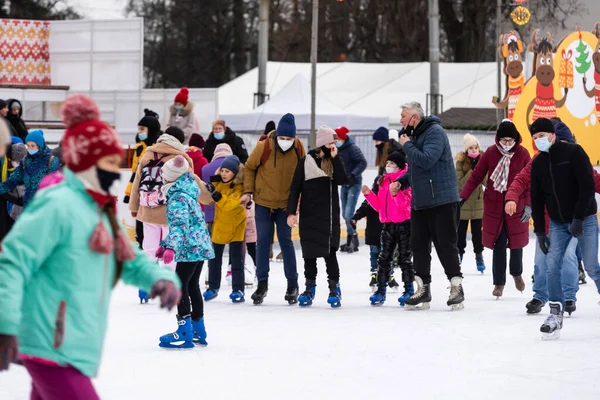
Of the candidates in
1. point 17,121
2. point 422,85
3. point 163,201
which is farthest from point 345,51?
point 163,201

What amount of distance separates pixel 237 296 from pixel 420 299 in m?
1.55

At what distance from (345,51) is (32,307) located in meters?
→ 43.8

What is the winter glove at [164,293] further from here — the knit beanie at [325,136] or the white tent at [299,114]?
the white tent at [299,114]

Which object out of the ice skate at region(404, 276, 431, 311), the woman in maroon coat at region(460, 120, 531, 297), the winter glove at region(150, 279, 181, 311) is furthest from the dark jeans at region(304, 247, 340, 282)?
the winter glove at region(150, 279, 181, 311)

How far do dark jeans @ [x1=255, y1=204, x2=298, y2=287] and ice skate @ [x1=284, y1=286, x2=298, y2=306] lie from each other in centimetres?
3

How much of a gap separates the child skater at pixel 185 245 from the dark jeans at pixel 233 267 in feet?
8.67

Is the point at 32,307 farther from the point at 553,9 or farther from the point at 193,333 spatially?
the point at 553,9

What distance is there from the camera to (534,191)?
8070 millimetres

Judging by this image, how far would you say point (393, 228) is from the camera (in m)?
10.0

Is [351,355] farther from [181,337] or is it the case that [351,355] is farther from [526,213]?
[526,213]

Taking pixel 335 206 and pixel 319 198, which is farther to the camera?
→ pixel 335 206

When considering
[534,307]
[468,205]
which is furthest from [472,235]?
[534,307]

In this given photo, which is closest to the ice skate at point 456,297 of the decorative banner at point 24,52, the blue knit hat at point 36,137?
the blue knit hat at point 36,137

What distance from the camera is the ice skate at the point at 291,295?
10047 mm
